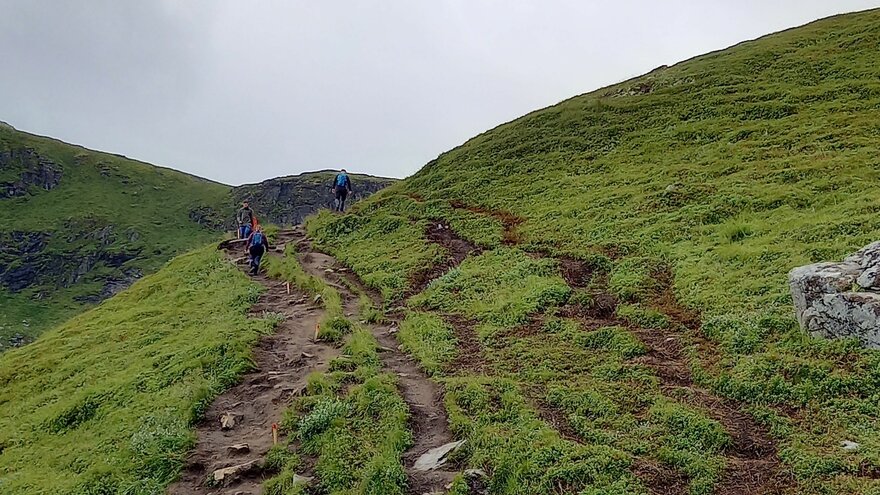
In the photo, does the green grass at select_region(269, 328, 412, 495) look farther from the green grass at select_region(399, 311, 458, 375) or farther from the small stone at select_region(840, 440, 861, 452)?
the small stone at select_region(840, 440, 861, 452)

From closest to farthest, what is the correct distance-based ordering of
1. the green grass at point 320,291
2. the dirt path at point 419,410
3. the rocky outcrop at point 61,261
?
the dirt path at point 419,410, the green grass at point 320,291, the rocky outcrop at point 61,261

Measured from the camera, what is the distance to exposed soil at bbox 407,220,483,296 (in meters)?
24.7

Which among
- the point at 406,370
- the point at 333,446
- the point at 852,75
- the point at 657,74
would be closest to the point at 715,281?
the point at 406,370

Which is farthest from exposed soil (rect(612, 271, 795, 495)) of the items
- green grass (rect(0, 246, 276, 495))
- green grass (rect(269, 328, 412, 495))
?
green grass (rect(0, 246, 276, 495))

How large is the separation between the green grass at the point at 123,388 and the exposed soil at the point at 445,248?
6148mm

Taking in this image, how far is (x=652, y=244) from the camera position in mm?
21984

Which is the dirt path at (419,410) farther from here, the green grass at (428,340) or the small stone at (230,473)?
the small stone at (230,473)

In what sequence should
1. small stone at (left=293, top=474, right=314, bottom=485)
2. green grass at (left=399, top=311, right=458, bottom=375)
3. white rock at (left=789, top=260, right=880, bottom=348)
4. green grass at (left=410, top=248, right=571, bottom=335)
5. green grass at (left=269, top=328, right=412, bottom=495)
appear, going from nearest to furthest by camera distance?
green grass at (left=269, top=328, right=412, bottom=495) → small stone at (left=293, top=474, right=314, bottom=485) → white rock at (left=789, top=260, right=880, bottom=348) → green grass at (left=399, top=311, right=458, bottom=375) → green grass at (left=410, top=248, right=571, bottom=335)

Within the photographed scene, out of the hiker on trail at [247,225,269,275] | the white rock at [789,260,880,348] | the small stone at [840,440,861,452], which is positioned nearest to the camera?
the small stone at [840,440,861,452]

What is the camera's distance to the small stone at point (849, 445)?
9719mm

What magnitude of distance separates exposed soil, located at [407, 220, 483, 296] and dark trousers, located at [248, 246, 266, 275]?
8.01m

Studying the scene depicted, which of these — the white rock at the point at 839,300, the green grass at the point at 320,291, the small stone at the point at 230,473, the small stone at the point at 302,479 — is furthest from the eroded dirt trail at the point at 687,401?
the small stone at the point at 230,473

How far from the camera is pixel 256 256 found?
30047mm

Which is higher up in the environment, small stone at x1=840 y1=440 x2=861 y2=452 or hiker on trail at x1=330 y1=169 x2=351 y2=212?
hiker on trail at x1=330 y1=169 x2=351 y2=212
